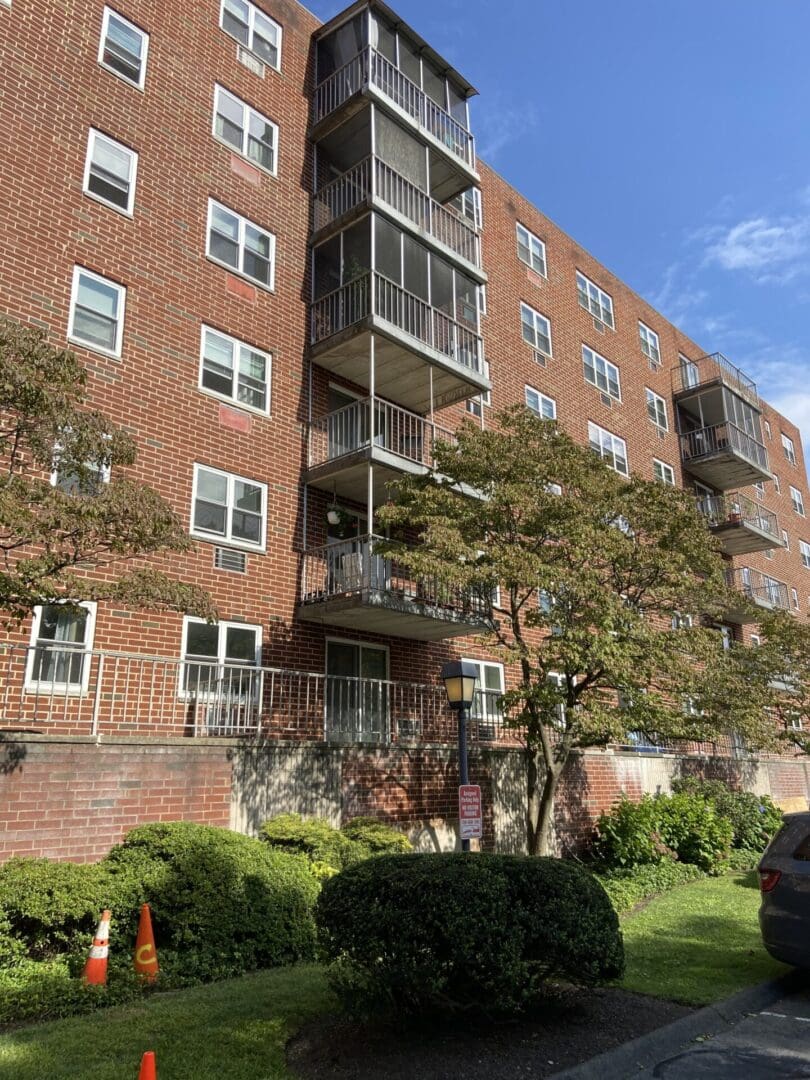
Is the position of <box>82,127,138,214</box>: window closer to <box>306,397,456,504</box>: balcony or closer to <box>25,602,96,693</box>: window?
<box>306,397,456,504</box>: balcony

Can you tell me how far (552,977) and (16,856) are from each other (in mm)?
5550

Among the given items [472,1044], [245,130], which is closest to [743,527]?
[245,130]

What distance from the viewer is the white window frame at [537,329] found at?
76.7 ft

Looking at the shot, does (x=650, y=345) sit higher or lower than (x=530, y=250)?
lower

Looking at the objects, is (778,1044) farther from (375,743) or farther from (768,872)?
(375,743)

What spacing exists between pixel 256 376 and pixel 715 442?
20016 millimetres

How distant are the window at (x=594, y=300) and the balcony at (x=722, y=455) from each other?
5.43m

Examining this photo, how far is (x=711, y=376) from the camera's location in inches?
1323

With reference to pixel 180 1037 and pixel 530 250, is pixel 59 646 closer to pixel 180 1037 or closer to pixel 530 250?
pixel 180 1037

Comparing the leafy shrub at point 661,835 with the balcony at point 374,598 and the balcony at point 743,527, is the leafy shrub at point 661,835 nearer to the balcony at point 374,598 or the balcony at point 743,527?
the balcony at point 374,598

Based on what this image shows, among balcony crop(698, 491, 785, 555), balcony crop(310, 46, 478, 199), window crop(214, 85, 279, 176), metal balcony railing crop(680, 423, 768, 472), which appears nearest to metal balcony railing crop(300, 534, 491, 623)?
window crop(214, 85, 279, 176)

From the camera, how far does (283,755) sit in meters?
11.4

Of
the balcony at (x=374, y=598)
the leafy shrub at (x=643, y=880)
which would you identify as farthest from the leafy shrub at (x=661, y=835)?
the balcony at (x=374, y=598)

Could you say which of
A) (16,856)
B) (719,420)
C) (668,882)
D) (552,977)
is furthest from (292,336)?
(719,420)
